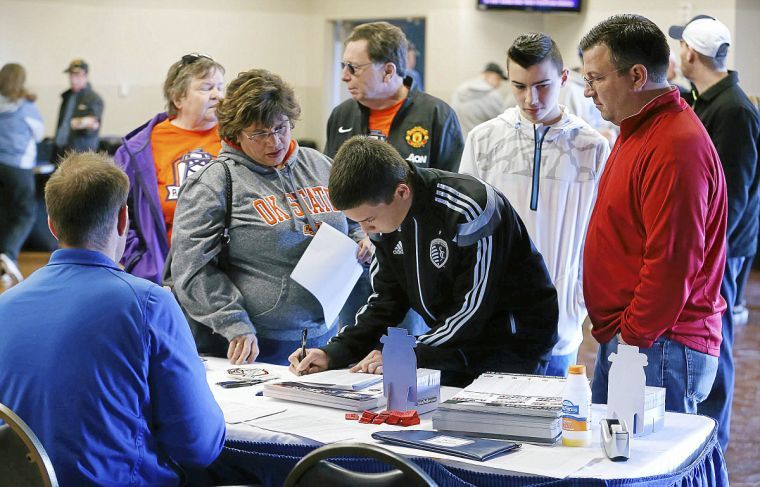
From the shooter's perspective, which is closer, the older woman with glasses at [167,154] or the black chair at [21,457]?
the black chair at [21,457]

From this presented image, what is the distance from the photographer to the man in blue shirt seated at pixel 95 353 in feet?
6.77

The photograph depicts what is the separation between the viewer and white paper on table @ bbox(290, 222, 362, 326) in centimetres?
299

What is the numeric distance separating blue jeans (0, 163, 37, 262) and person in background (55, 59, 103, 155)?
1011 mm

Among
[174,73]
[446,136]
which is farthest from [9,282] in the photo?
[446,136]

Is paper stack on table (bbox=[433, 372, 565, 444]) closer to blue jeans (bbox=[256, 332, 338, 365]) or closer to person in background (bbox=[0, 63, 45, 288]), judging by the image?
blue jeans (bbox=[256, 332, 338, 365])

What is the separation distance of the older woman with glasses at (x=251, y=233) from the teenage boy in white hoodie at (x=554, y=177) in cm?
71

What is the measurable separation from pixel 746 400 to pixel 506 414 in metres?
3.19

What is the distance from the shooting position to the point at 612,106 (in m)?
2.67

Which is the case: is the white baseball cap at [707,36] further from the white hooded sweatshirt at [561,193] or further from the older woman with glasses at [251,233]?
the older woman with glasses at [251,233]

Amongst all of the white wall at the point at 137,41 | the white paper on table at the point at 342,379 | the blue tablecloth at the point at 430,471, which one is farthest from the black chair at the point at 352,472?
the white wall at the point at 137,41

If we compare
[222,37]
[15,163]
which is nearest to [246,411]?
[15,163]

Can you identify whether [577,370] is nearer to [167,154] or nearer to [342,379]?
[342,379]

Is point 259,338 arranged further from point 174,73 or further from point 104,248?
point 174,73

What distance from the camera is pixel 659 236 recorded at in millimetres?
2477
